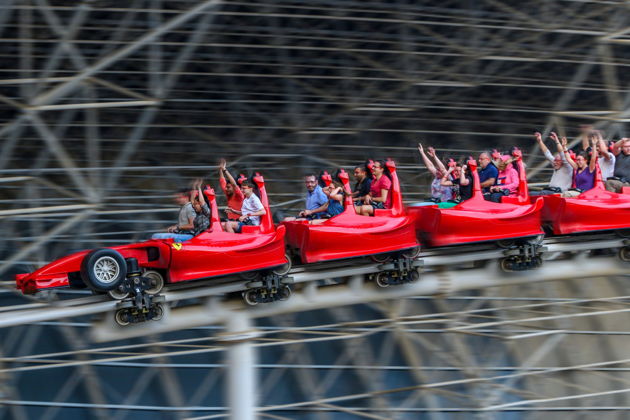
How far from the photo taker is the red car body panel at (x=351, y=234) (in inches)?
420

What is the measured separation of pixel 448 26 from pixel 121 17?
5.32 metres

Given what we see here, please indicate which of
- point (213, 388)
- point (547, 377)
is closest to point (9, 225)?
point (213, 388)

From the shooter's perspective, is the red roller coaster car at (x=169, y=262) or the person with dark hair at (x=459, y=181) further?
the person with dark hair at (x=459, y=181)

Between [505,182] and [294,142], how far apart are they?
15.0 feet

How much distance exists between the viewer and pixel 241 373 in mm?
10039

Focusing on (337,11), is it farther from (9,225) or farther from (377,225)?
(9,225)

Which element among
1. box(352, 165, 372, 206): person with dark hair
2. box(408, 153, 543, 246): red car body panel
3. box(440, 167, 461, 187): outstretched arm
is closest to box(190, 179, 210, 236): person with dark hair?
box(352, 165, 372, 206): person with dark hair

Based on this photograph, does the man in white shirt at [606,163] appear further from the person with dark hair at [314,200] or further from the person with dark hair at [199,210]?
the person with dark hair at [199,210]

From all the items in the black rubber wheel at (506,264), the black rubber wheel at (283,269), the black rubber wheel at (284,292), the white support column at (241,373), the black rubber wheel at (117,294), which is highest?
the black rubber wheel at (117,294)

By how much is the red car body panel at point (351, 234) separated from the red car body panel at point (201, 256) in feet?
1.11

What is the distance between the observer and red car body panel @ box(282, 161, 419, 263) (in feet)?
35.0

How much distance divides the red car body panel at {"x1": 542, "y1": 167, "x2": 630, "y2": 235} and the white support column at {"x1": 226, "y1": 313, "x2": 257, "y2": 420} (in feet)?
13.5

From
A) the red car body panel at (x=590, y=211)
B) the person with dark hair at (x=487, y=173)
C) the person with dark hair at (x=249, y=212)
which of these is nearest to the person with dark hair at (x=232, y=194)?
the person with dark hair at (x=249, y=212)

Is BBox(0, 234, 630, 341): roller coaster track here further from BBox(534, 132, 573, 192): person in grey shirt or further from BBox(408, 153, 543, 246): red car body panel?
BBox(534, 132, 573, 192): person in grey shirt
